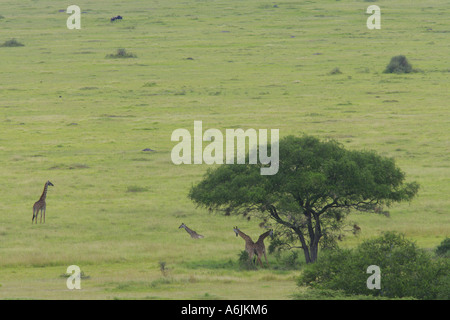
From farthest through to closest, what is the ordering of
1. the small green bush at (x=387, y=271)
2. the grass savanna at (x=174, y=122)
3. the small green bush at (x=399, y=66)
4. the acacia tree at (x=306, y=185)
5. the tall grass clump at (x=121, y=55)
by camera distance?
1. the tall grass clump at (x=121, y=55)
2. the small green bush at (x=399, y=66)
3. the grass savanna at (x=174, y=122)
4. the acacia tree at (x=306, y=185)
5. the small green bush at (x=387, y=271)

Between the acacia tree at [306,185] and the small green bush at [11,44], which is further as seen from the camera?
the small green bush at [11,44]

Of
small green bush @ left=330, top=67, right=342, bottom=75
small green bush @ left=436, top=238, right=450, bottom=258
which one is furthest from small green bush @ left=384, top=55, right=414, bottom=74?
small green bush @ left=436, top=238, right=450, bottom=258

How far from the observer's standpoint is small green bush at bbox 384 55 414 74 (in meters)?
72.1

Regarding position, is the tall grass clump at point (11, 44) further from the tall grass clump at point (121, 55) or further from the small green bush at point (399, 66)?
the small green bush at point (399, 66)

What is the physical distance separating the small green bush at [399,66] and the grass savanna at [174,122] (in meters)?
0.95

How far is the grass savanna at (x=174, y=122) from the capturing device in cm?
2556

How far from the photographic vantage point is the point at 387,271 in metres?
19.5

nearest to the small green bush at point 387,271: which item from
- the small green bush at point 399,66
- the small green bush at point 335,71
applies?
the small green bush at point 335,71

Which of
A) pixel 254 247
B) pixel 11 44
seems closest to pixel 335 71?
pixel 11 44

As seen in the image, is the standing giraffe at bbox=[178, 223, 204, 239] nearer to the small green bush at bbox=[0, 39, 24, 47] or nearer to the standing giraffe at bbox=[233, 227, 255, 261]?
the standing giraffe at bbox=[233, 227, 255, 261]

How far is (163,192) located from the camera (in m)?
35.4

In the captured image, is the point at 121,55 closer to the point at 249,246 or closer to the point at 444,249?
the point at 249,246

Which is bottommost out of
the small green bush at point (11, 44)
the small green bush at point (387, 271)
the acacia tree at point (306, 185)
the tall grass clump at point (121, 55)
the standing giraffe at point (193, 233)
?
the small green bush at point (387, 271)

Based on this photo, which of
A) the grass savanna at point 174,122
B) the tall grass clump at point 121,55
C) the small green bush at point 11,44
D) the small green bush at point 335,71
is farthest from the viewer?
the small green bush at point 11,44
